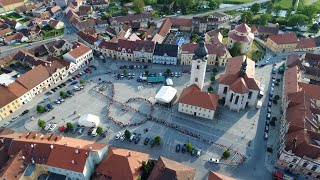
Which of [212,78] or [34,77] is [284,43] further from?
[34,77]

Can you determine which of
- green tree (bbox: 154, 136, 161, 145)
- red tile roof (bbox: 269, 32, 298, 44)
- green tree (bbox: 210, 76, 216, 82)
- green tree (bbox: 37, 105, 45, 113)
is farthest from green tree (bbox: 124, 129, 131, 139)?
red tile roof (bbox: 269, 32, 298, 44)

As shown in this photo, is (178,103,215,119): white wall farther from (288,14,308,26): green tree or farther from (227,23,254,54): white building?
(288,14,308,26): green tree

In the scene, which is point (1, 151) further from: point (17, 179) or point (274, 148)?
point (274, 148)

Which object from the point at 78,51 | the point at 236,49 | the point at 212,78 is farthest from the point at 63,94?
the point at 236,49

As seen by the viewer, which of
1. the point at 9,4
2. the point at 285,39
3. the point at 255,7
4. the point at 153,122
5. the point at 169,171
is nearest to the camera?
the point at 169,171

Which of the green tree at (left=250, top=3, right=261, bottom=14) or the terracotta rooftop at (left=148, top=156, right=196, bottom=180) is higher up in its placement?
the green tree at (left=250, top=3, right=261, bottom=14)

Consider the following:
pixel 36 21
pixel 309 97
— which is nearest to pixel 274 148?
pixel 309 97
